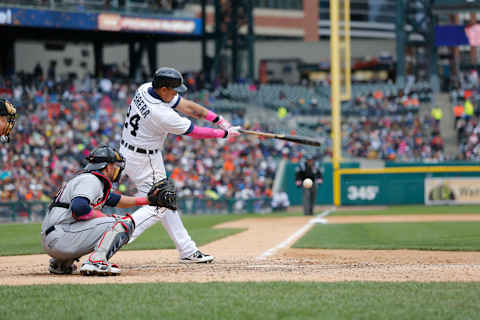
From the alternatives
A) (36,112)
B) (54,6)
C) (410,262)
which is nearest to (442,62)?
(54,6)

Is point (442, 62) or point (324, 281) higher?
point (442, 62)

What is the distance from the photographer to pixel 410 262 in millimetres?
7441

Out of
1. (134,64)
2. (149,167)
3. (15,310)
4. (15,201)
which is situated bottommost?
(15,201)

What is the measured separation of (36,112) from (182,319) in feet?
67.7

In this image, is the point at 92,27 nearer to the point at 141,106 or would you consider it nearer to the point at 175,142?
the point at 175,142

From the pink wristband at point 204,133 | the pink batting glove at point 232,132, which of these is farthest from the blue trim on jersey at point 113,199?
the pink batting glove at point 232,132

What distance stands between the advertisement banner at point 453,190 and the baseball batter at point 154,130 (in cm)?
1719

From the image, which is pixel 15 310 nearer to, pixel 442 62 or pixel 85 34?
pixel 85 34

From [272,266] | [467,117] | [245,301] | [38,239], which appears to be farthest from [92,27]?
[245,301]

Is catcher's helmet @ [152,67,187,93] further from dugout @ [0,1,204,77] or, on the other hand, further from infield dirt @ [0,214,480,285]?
dugout @ [0,1,204,77]

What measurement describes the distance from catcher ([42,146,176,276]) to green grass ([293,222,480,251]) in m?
4.23

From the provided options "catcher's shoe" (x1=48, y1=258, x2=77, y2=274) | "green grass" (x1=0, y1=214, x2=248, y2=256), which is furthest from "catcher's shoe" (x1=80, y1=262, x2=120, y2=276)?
"green grass" (x1=0, y1=214, x2=248, y2=256)

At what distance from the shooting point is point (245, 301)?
4.65 meters

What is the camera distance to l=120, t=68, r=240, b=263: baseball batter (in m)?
6.78
